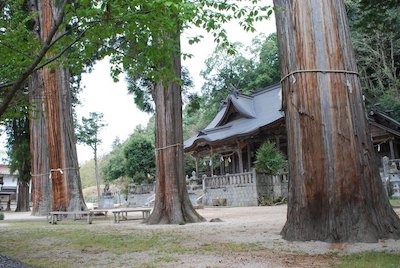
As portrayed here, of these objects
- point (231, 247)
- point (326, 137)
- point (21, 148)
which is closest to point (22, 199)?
point (21, 148)

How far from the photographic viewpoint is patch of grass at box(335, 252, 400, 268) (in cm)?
360

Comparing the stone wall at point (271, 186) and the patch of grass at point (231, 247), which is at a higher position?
the stone wall at point (271, 186)

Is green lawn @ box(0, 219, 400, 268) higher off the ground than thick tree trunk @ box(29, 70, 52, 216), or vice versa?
thick tree trunk @ box(29, 70, 52, 216)

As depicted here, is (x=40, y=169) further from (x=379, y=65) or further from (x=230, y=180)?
(x=379, y=65)

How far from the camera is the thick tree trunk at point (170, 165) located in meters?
9.73

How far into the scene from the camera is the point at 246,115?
80.3 feet

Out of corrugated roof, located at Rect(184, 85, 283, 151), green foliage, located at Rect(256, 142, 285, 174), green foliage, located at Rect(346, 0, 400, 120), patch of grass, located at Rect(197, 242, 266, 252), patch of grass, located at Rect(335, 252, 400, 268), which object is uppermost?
green foliage, located at Rect(346, 0, 400, 120)

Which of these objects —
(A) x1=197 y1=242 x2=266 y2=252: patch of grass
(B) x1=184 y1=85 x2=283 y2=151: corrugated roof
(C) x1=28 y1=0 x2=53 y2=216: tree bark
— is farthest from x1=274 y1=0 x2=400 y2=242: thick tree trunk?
(B) x1=184 y1=85 x2=283 y2=151: corrugated roof

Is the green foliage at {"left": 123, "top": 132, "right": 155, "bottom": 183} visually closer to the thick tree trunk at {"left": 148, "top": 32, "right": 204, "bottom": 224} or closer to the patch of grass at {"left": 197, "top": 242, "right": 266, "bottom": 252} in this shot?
the thick tree trunk at {"left": 148, "top": 32, "right": 204, "bottom": 224}

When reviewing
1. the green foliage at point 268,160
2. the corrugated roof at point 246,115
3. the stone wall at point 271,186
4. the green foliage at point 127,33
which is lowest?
the stone wall at point 271,186

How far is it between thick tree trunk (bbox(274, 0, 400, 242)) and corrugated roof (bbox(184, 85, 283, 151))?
1546 cm

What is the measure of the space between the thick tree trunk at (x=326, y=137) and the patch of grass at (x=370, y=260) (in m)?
0.76

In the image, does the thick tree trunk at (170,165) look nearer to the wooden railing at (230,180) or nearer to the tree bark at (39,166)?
the tree bark at (39,166)

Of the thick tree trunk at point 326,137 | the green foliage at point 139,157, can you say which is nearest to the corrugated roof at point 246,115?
the green foliage at point 139,157
